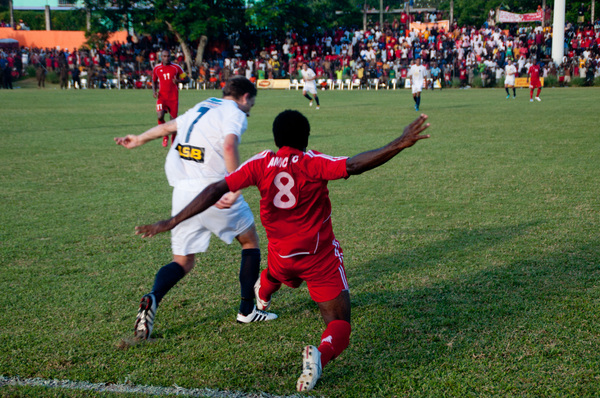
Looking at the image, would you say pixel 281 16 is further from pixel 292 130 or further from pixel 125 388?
pixel 125 388

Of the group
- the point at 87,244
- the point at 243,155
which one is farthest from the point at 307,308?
the point at 243,155

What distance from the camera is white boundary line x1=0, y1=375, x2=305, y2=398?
3303 mm

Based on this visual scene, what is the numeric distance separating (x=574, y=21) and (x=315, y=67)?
91.2ft

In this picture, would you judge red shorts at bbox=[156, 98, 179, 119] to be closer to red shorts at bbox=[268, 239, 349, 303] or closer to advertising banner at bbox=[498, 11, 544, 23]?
red shorts at bbox=[268, 239, 349, 303]

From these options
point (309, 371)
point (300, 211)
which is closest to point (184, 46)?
point (300, 211)

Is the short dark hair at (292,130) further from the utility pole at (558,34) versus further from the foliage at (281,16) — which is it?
the foliage at (281,16)

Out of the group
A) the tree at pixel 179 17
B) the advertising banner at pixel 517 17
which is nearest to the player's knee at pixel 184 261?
the tree at pixel 179 17

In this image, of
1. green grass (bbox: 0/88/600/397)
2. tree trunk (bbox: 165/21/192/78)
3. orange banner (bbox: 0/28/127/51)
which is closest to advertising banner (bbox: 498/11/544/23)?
tree trunk (bbox: 165/21/192/78)

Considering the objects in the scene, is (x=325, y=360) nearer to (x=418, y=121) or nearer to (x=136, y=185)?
(x=418, y=121)

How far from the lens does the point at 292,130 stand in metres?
3.43

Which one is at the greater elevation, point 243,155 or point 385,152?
point 385,152

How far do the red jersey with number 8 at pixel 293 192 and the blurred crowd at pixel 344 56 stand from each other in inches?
1652

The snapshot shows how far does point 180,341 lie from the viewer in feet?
13.3

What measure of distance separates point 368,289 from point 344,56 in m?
46.1
